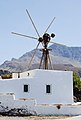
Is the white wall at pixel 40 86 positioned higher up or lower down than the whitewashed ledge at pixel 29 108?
higher up

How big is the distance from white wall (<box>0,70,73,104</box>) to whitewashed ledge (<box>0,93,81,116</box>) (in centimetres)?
201

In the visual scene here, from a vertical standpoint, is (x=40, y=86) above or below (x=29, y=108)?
above

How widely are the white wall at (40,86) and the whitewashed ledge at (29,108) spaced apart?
6.59ft

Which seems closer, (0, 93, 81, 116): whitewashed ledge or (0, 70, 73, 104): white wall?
(0, 93, 81, 116): whitewashed ledge

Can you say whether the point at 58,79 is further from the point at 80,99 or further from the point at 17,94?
the point at 80,99

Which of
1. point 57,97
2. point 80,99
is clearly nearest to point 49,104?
point 57,97

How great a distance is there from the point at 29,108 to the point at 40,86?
3.26 m

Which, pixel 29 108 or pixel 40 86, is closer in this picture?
pixel 29 108

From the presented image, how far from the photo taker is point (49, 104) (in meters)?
32.9

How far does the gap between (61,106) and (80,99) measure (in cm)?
1488

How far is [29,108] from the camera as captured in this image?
31.5 meters

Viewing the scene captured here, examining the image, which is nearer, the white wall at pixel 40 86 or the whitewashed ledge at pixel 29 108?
the whitewashed ledge at pixel 29 108

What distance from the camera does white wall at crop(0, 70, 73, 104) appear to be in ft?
111

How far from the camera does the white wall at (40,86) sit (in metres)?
33.7
